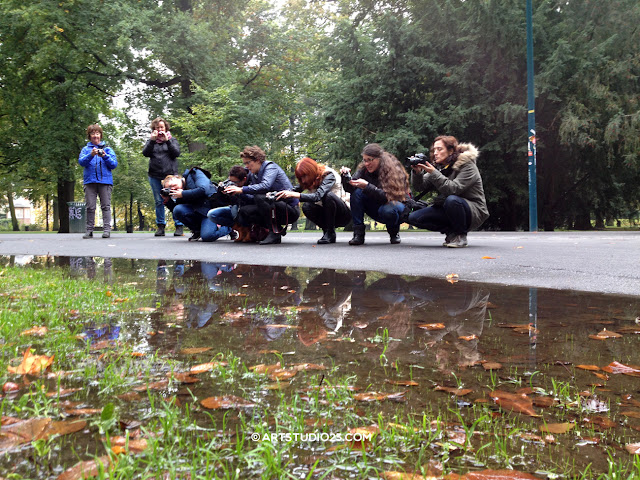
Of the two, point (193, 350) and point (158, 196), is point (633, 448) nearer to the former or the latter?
point (193, 350)

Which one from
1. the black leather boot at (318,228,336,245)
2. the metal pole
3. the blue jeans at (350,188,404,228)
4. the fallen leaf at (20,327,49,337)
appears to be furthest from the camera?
the metal pole

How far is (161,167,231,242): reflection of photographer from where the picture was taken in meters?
10.1

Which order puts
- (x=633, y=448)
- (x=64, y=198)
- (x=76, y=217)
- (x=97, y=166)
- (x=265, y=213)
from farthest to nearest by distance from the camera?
(x=64, y=198) → (x=76, y=217) → (x=97, y=166) → (x=265, y=213) → (x=633, y=448)

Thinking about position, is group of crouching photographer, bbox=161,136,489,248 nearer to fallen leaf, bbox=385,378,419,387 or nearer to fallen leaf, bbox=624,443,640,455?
fallen leaf, bbox=385,378,419,387

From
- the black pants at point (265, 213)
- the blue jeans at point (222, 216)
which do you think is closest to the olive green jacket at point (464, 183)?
the black pants at point (265, 213)

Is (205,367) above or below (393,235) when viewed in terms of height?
below

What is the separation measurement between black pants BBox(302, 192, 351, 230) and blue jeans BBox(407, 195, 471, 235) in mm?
1212

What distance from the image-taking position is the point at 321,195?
27.6 feet

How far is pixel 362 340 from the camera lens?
2609 millimetres

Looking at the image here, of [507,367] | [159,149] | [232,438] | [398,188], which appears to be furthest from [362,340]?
[159,149]

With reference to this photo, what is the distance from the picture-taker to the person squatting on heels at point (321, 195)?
328 inches

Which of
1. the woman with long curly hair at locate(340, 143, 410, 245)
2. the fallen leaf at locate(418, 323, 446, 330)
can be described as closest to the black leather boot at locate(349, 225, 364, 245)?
the woman with long curly hair at locate(340, 143, 410, 245)

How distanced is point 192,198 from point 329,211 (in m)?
2.94

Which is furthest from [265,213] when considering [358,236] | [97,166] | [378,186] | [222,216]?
[97,166]
